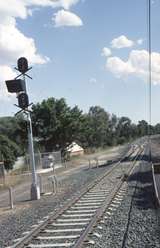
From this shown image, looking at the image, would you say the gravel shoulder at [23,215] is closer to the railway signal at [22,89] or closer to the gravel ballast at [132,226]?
the railway signal at [22,89]

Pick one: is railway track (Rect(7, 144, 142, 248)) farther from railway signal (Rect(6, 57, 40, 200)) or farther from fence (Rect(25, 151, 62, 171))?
fence (Rect(25, 151, 62, 171))

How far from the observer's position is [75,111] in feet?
212

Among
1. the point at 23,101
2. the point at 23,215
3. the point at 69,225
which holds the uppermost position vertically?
the point at 23,101

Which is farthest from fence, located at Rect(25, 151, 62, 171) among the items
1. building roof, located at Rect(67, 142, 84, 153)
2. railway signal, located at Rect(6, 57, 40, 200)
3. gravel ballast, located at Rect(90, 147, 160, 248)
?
gravel ballast, located at Rect(90, 147, 160, 248)

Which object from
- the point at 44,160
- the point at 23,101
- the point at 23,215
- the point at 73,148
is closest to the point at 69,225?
the point at 23,215

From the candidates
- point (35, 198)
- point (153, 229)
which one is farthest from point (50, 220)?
point (35, 198)

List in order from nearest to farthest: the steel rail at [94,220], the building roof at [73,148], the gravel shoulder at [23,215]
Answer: the steel rail at [94,220]
the gravel shoulder at [23,215]
the building roof at [73,148]

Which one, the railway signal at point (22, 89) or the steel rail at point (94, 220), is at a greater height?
the railway signal at point (22, 89)

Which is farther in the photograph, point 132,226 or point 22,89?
point 22,89

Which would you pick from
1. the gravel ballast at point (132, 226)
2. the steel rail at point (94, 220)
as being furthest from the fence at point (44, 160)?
the gravel ballast at point (132, 226)

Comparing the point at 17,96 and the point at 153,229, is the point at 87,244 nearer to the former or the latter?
the point at 153,229

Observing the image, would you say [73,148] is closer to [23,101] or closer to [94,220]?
[23,101]

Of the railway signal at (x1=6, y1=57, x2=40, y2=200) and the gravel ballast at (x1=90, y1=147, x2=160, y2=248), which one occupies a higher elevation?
the railway signal at (x1=6, y1=57, x2=40, y2=200)

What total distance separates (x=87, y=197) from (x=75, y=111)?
1857 inches
